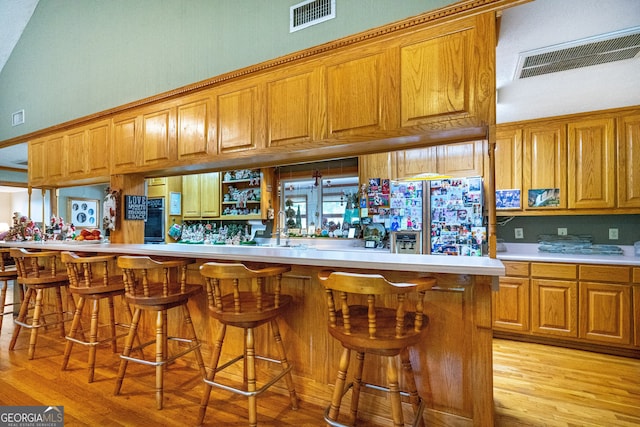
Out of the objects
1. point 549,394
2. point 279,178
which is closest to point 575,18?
point 549,394

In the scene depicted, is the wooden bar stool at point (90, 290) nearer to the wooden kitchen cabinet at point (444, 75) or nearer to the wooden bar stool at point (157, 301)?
the wooden bar stool at point (157, 301)

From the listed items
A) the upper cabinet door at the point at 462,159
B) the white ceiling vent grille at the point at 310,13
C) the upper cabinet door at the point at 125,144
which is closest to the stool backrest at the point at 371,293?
the white ceiling vent grille at the point at 310,13

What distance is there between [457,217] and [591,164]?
1418 mm

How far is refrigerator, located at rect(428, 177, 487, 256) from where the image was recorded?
11.0ft

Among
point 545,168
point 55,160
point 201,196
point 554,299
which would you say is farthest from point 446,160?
point 55,160

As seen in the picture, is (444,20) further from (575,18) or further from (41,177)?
(41,177)

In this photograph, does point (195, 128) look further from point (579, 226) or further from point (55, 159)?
point (579, 226)

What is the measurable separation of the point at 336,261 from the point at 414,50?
134 centimetres

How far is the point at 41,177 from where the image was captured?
13.3 ft

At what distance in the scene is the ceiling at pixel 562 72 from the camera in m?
1.87

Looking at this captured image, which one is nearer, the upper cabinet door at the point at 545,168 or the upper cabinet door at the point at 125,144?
the upper cabinet door at the point at 125,144

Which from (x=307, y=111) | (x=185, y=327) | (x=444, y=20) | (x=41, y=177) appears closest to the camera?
(x=444, y=20)

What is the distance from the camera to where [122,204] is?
3.34 metres

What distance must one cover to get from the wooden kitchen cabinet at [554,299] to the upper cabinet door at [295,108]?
2.59 metres
